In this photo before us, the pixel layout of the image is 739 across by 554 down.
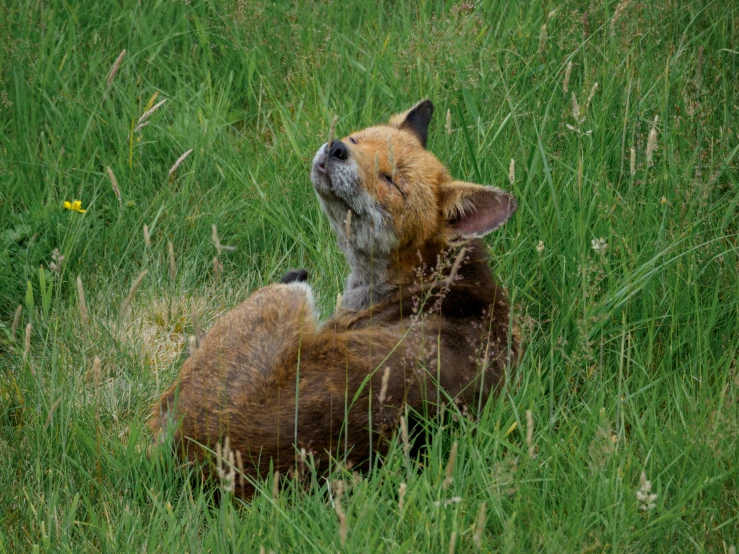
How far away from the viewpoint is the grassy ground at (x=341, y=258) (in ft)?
11.9

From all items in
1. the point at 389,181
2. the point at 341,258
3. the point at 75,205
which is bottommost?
the point at 341,258

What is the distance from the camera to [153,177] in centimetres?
645

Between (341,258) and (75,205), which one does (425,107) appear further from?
(75,205)

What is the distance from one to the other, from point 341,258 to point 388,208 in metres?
0.76

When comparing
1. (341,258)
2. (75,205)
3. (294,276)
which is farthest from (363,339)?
(75,205)

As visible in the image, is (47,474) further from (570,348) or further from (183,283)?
(570,348)

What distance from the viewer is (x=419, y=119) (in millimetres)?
5859

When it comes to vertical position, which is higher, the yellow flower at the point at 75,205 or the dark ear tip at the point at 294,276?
the yellow flower at the point at 75,205

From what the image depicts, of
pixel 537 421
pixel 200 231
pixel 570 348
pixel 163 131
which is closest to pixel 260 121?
pixel 163 131

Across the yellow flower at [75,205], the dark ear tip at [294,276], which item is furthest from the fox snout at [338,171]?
the yellow flower at [75,205]

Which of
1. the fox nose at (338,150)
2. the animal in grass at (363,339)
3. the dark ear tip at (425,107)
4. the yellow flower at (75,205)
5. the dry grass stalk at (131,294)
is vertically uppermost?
the dark ear tip at (425,107)

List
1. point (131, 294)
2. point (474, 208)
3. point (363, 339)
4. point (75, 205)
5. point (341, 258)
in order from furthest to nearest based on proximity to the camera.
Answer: point (341, 258)
point (75, 205)
point (474, 208)
point (363, 339)
point (131, 294)

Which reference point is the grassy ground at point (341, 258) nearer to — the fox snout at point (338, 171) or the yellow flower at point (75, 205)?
the yellow flower at point (75, 205)

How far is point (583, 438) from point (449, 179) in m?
2.15
